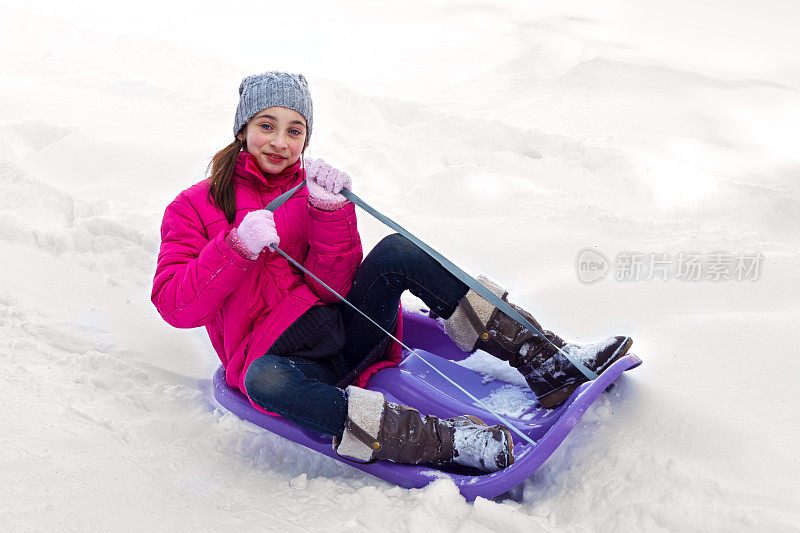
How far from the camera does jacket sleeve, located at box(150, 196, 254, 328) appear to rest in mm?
1576

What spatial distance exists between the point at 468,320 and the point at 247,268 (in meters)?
0.55

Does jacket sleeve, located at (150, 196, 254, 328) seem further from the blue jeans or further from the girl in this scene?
the blue jeans

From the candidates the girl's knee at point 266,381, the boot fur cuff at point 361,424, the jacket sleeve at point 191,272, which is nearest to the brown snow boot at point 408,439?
the boot fur cuff at point 361,424

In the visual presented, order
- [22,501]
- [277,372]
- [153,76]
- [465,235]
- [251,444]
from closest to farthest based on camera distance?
[22,501], [277,372], [251,444], [465,235], [153,76]

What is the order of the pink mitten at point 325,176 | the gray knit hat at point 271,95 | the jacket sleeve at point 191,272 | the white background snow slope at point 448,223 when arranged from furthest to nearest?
the gray knit hat at point 271,95 → the pink mitten at point 325,176 → the jacket sleeve at point 191,272 → the white background snow slope at point 448,223

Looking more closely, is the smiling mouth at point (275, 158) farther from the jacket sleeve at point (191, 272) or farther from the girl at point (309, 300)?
the jacket sleeve at point (191, 272)

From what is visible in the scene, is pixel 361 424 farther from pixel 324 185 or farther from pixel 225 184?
pixel 225 184

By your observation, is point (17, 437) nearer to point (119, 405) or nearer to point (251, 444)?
point (119, 405)

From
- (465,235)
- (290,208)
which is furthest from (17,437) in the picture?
(465,235)

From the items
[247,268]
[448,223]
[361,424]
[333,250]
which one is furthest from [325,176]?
[448,223]

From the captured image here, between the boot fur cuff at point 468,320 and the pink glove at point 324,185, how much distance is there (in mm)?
385

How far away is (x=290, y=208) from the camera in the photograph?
187 centimetres

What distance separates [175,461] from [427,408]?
0.63 metres

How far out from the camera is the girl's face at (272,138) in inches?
71.1
